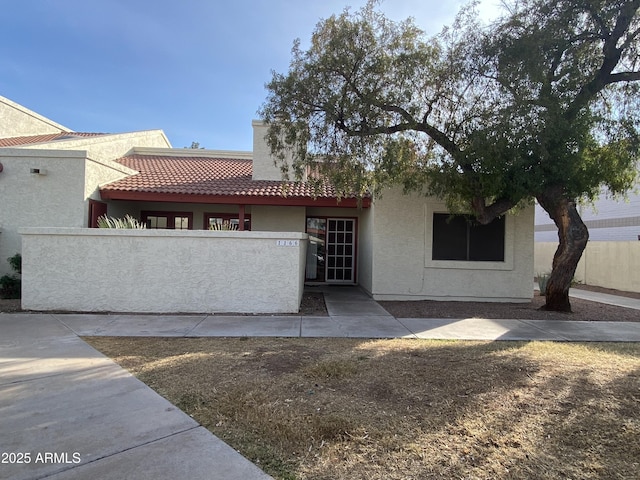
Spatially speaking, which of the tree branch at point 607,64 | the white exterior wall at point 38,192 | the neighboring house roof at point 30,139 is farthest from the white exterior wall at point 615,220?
the neighboring house roof at point 30,139

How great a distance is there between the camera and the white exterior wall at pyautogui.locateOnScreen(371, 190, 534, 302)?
11758 millimetres

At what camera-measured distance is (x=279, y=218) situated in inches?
575

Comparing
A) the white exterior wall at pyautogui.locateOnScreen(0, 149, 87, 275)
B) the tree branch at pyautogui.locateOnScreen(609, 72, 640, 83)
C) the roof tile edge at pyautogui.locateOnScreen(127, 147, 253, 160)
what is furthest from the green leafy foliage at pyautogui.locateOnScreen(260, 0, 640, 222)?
the roof tile edge at pyautogui.locateOnScreen(127, 147, 253, 160)

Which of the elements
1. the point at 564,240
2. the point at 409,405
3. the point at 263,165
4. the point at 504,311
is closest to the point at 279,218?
the point at 263,165

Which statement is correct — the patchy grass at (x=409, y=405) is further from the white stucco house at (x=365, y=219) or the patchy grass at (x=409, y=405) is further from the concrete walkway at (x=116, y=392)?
the white stucco house at (x=365, y=219)

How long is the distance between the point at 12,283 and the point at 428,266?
37.2 feet

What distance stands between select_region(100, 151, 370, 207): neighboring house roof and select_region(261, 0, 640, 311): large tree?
7.57 feet

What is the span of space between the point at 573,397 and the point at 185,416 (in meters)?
4.04

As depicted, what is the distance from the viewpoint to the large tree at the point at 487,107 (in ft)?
26.7

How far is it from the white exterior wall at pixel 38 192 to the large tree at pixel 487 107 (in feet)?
19.3

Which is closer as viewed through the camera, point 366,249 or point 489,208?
point 489,208

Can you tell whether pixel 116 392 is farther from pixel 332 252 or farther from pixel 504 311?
pixel 332 252

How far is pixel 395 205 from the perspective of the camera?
38.8 feet

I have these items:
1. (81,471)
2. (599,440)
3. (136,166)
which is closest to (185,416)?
(81,471)
